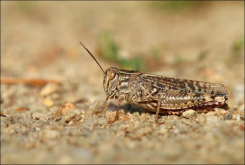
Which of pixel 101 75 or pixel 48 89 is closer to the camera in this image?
pixel 48 89

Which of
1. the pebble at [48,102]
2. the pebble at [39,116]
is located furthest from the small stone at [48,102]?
the pebble at [39,116]

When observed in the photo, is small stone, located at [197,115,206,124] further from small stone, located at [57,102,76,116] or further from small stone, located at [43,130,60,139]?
small stone, located at [57,102,76,116]

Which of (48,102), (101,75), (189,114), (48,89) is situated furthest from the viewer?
(101,75)

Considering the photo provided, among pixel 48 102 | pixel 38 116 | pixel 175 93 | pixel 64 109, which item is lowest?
pixel 38 116

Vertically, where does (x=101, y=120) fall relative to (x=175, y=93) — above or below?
below

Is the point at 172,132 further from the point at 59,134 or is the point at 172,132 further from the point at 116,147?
the point at 59,134

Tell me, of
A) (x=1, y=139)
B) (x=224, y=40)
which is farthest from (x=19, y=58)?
(x=224, y=40)

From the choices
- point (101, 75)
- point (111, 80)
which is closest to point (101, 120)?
point (111, 80)

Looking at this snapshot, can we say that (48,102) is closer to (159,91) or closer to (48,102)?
(48,102)
